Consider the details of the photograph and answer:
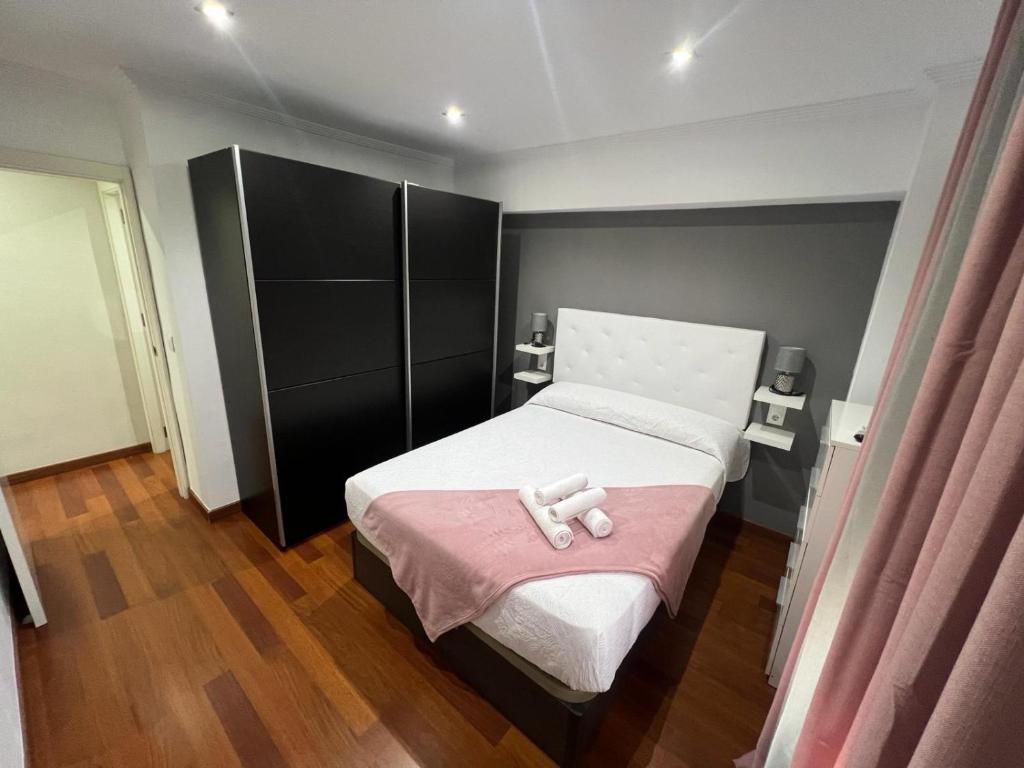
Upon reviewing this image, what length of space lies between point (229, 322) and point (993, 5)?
3.13 m

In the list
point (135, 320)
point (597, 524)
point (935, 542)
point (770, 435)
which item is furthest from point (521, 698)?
point (135, 320)

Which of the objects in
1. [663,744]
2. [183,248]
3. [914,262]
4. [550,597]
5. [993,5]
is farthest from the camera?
[183,248]

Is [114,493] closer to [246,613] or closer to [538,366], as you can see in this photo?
[246,613]

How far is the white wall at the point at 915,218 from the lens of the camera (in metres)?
1.54

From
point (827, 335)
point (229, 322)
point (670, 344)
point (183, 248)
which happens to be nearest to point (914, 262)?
point (827, 335)

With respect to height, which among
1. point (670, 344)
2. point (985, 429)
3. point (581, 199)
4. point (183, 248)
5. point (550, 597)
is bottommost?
point (550, 597)

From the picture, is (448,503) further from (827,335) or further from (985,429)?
(827,335)

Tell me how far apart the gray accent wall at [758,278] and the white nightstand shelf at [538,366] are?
0.36 metres

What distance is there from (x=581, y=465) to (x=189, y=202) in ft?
8.19

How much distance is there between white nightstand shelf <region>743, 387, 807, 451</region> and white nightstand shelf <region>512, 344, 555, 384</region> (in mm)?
1486

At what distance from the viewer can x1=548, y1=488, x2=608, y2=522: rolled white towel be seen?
1.60m

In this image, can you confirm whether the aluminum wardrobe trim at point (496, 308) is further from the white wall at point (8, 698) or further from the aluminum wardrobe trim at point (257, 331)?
the white wall at point (8, 698)

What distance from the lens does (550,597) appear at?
4.21ft

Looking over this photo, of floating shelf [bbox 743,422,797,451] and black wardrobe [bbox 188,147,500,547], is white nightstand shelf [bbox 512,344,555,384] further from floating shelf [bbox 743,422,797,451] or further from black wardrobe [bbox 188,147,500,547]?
floating shelf [bbox 743,422,797,451]
